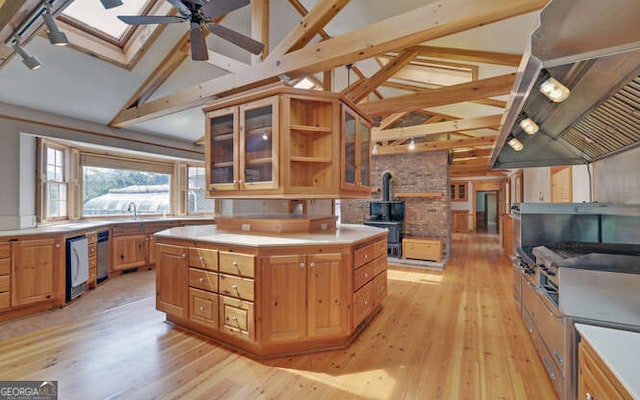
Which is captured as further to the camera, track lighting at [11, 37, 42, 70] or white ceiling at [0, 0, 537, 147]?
white ceiling at [0, 0, 537, 147]

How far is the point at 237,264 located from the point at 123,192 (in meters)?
4.30

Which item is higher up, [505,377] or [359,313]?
[359,313]

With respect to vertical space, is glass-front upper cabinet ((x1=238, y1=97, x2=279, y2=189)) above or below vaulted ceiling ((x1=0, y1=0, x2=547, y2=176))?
below

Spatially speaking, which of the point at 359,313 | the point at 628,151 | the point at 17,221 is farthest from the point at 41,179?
the point at 628,151

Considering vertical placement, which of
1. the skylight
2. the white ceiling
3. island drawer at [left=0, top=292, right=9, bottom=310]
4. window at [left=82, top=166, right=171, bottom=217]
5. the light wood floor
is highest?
the skylight

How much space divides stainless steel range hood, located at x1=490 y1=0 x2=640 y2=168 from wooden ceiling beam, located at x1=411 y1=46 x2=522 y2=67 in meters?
1.01

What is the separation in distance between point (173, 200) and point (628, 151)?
6616 mm

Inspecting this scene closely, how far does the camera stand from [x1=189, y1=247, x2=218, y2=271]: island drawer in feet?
7.71

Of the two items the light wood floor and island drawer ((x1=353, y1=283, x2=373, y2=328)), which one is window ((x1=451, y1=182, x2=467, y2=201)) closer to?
the light wood floor

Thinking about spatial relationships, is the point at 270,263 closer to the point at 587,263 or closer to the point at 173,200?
the point at 587,263

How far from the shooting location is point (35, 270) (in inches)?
119

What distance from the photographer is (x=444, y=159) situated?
5875 millimetres

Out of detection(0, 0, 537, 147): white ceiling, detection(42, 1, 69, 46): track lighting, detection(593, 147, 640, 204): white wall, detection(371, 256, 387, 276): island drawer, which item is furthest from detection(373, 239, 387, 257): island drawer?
detection(42, 1, 69, 46): track lighting

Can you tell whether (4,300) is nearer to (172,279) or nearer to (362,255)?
(172,279)
